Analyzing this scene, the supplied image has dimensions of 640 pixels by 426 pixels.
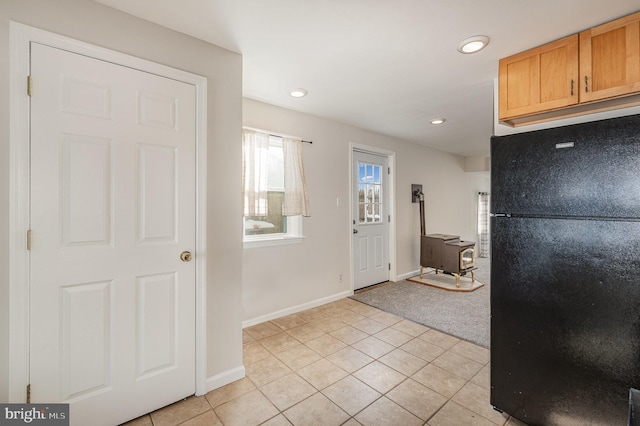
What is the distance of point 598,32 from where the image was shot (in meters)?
1.70

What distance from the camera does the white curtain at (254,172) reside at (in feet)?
9.22

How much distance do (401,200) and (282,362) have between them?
131 inches

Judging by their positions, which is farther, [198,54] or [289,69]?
[289,69]

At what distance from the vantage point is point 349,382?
2.06 m

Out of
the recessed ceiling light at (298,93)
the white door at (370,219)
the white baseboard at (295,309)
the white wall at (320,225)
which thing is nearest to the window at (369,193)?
the white door at (370,219)

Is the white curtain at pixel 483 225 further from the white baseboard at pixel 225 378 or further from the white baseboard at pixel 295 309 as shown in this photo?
the white baseboard at pixel 225 378

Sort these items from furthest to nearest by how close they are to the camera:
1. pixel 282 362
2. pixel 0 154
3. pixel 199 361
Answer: pixel 282 362, pixel 199 361, pixel 0 154

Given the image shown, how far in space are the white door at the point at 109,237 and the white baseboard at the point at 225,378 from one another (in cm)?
12

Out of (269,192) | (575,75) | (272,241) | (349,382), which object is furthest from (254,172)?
(575,75)

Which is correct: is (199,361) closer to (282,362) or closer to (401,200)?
(282,362)

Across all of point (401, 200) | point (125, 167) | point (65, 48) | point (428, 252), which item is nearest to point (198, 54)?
point (65, 48)

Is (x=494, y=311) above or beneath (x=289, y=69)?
beneath

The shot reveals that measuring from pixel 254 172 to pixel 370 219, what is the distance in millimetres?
2163

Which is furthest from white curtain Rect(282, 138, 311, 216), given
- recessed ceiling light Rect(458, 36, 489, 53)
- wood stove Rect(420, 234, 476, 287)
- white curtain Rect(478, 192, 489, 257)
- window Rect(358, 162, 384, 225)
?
white curtain Rect(478, 192, 489, 257)
